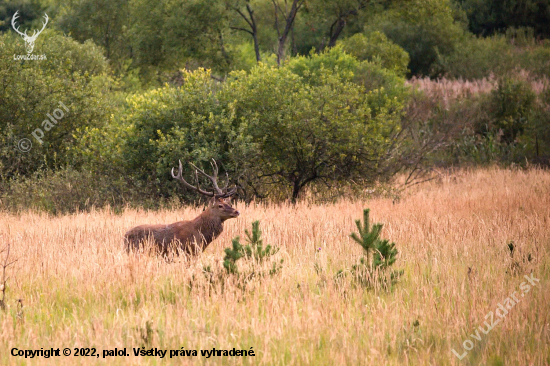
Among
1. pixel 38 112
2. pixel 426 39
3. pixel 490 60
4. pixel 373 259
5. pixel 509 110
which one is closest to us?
pixel 373 259

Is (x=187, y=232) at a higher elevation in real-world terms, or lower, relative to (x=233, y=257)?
higher

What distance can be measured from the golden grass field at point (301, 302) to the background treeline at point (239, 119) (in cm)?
526

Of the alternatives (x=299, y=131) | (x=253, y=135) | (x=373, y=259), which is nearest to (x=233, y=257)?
(x=373, y=259)

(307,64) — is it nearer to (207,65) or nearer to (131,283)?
(207,65)

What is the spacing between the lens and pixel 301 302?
6.38m

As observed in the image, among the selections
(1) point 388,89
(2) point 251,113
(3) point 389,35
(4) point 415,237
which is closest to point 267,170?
(2) point 251,113

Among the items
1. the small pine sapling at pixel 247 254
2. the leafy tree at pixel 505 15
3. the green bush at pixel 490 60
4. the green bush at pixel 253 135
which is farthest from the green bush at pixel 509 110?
the leafy tree at pixel 505 15

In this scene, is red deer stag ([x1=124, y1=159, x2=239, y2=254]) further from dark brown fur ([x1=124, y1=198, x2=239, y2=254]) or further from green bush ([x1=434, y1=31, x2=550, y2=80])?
green bush ([x1=434, y1=31, x2=550, y2=80])

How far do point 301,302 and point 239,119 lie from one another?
10.1 m

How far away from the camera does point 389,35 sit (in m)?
41.6

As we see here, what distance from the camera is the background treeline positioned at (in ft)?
51.6

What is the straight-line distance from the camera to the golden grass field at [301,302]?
5.13 metres

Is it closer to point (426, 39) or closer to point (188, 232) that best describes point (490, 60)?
point (426, 39)

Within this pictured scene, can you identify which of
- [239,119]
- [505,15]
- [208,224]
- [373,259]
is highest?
[505,15]
